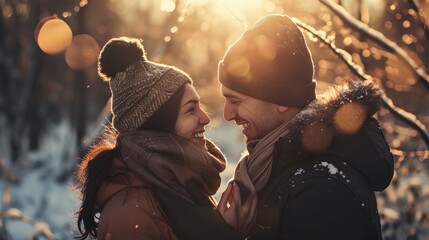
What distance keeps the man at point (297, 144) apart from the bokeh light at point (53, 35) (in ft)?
39.6

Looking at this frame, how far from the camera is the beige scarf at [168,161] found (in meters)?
A: 2.96

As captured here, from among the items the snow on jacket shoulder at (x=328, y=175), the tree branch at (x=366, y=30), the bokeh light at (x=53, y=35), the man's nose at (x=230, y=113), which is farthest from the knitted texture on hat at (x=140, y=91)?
the bokeh light at (x=53, y=35)

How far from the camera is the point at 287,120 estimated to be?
10.5 feet

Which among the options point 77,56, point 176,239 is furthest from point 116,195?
point 77,56

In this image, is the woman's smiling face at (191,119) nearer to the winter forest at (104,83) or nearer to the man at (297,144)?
the man at (297,144)

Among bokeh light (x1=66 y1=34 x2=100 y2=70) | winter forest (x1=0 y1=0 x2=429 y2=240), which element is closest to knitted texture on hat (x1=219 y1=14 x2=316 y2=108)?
winter forest (x1=0 y1=0 x2=429 y2=240)

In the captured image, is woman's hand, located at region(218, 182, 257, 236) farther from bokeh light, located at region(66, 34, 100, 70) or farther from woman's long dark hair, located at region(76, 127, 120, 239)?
bokeh light, located at region(66, 34, 100, 70)

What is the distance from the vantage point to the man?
106 inches

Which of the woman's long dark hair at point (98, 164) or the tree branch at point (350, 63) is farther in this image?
the tree branch at point (350, 63)

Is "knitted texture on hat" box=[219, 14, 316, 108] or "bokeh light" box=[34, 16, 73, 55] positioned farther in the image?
"bokeh light" box=[34, 16, 73, 55]

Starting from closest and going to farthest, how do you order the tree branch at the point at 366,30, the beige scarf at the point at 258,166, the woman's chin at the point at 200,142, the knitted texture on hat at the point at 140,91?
the beige scarf at the point at 258,166
the knitted texture on hat at the point at 140,91
the woman's chin at the point at 200,142
the tree branch at the point at 366,30

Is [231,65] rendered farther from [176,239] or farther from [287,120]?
[176,239]

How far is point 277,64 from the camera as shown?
10.4 feet

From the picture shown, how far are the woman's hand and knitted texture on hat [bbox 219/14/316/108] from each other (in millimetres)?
579
